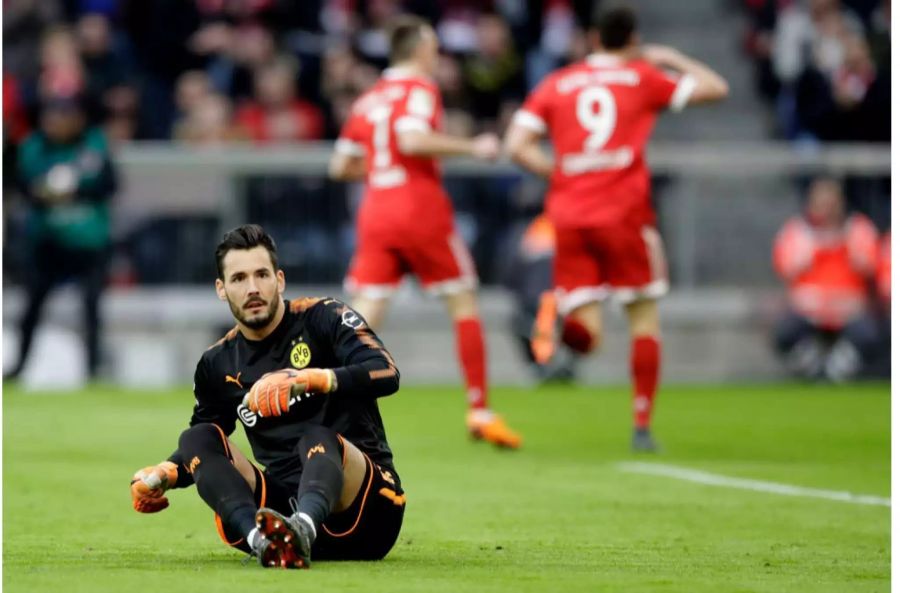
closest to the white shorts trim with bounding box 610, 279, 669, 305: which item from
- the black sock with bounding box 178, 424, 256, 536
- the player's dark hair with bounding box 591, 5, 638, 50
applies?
the player's dark hair with bounding box 591, 5, 638, 50

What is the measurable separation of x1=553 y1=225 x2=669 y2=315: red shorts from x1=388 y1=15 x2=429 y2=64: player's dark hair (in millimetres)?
1401

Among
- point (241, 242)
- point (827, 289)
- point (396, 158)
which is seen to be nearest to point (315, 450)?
point (241, 242)

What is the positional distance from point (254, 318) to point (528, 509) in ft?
8.35

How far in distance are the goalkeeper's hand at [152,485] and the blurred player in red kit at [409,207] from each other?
5487 millimetres

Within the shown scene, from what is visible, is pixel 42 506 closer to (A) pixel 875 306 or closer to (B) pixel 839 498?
(B) pixel 839 498

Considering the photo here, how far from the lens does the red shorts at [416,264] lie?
12133mm

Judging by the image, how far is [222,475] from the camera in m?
6.33

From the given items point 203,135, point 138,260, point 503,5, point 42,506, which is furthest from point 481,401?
point 503,5

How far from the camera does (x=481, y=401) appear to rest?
1193 centimetres

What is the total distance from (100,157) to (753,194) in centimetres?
586

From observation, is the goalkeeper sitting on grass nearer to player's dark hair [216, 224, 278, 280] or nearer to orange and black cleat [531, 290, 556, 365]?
player's dark hair [216, 224, 278, 280]

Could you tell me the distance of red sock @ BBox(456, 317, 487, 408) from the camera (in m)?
11.9

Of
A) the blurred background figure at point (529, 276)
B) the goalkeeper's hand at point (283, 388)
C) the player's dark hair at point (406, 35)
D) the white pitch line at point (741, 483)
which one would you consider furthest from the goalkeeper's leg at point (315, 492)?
the blurred background figure at point (529, 276)

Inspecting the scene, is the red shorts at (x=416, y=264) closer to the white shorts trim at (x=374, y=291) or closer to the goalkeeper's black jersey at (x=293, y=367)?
the white shorts trim at (x=374, y=291)
